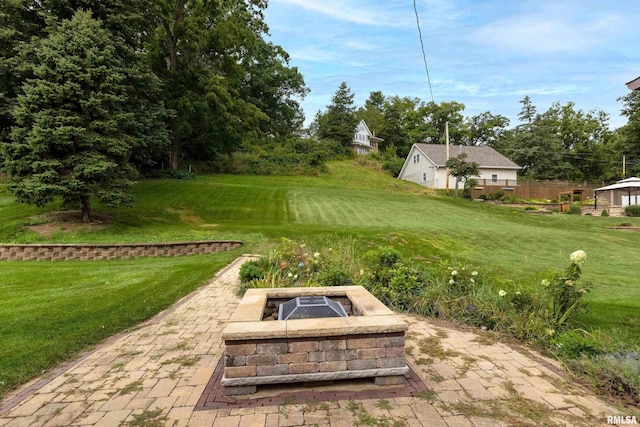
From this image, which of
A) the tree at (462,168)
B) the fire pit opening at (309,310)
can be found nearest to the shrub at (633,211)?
the tree at (462,168)

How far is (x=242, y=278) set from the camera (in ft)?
19.6

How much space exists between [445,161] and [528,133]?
1579 centimetres

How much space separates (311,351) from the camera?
9.04ft

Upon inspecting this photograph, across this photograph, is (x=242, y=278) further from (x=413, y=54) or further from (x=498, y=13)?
(x=498, y=13)

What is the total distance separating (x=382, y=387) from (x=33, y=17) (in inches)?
659

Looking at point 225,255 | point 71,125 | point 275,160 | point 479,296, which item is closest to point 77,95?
point 71,125

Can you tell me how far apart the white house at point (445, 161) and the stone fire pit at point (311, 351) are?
29.9 meters

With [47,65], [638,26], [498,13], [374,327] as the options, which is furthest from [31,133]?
[638,26]

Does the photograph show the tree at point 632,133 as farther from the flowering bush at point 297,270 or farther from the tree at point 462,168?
the flowering bush at point 297,270

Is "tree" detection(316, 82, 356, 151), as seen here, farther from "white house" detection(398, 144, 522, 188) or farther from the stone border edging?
the stone border edging

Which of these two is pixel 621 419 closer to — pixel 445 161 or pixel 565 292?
pixel 565 292

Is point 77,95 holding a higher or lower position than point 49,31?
lower

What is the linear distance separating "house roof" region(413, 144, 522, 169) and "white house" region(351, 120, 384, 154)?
13.0m

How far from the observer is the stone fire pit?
2.69 metres
